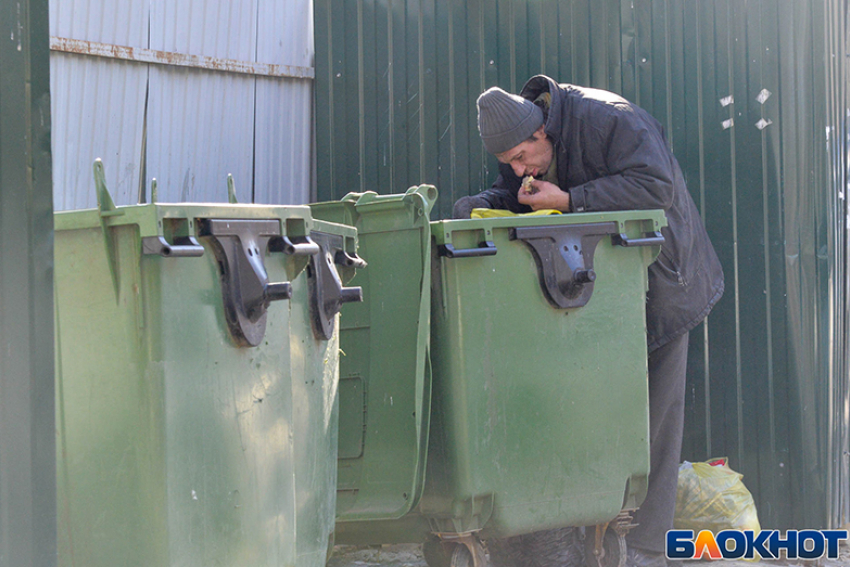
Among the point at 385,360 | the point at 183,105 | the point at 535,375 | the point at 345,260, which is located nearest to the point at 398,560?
the point at 385,360

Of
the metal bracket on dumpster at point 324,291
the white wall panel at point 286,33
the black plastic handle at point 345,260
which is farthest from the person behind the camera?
the white wall panel at point 286,33

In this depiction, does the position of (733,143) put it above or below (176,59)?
below

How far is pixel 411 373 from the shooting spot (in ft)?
10.4

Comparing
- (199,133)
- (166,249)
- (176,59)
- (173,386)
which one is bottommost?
(173,386)

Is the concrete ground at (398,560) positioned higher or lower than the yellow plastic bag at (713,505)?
lower

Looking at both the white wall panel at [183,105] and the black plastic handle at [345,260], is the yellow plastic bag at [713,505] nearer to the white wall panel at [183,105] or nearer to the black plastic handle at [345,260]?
the black plastic handle at [345,260]

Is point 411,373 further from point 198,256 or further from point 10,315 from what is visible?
point 10,315

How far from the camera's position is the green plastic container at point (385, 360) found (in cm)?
309

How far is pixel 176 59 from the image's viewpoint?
4.36 metres

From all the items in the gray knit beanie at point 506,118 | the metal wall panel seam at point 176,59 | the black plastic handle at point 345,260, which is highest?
the metal wall panel seam at point 176,59

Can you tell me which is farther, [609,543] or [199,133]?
[199,133]

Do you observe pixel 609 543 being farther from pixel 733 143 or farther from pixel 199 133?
pixel 199 133

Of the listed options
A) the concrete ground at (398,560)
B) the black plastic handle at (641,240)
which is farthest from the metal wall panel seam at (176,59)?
the concrete ground at (398,560)

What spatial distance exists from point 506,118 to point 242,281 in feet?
5.71
